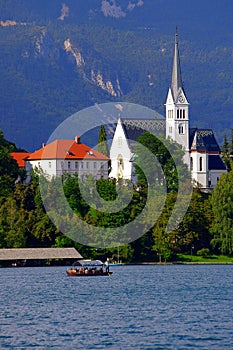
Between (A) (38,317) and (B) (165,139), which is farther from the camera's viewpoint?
(B) (165,139)

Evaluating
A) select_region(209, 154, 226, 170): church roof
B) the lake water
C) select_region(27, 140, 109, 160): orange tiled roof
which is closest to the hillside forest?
the lake water

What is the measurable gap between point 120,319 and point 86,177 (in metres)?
74.7

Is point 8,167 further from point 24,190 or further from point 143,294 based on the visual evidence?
point 143,294

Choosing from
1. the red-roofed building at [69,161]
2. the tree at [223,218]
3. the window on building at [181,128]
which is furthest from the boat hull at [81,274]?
the window on building at [181,128]

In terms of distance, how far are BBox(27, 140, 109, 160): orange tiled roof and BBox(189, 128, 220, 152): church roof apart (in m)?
12.9

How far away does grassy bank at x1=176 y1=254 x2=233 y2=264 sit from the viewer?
4469 inches

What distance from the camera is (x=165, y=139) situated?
492 ft

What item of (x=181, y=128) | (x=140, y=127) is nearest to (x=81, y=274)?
(x=140, y=127)

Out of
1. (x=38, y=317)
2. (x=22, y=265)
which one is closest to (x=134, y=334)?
(x=38, y=317)

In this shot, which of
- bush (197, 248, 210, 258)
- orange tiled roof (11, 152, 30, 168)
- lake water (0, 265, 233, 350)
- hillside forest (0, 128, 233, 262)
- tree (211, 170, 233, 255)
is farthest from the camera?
orange tiled roof (11, 152, 30, 168)

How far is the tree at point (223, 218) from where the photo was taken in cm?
11438

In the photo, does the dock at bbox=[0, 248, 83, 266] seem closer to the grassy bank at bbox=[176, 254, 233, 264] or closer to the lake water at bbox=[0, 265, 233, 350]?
the grassy bank at bbox=[176, 254, 233, 264]

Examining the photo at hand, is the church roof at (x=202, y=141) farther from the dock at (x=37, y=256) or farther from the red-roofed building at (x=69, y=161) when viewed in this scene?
the dock at (x=37, y=256)

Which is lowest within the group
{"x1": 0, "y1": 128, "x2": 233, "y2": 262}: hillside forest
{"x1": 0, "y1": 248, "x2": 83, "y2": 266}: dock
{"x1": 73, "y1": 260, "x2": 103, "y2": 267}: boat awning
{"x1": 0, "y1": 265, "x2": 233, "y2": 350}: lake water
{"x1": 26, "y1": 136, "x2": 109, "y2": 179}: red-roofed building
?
{"x1": 0, "y1": 265, "x2": 233, "y2": 350}: lake water
